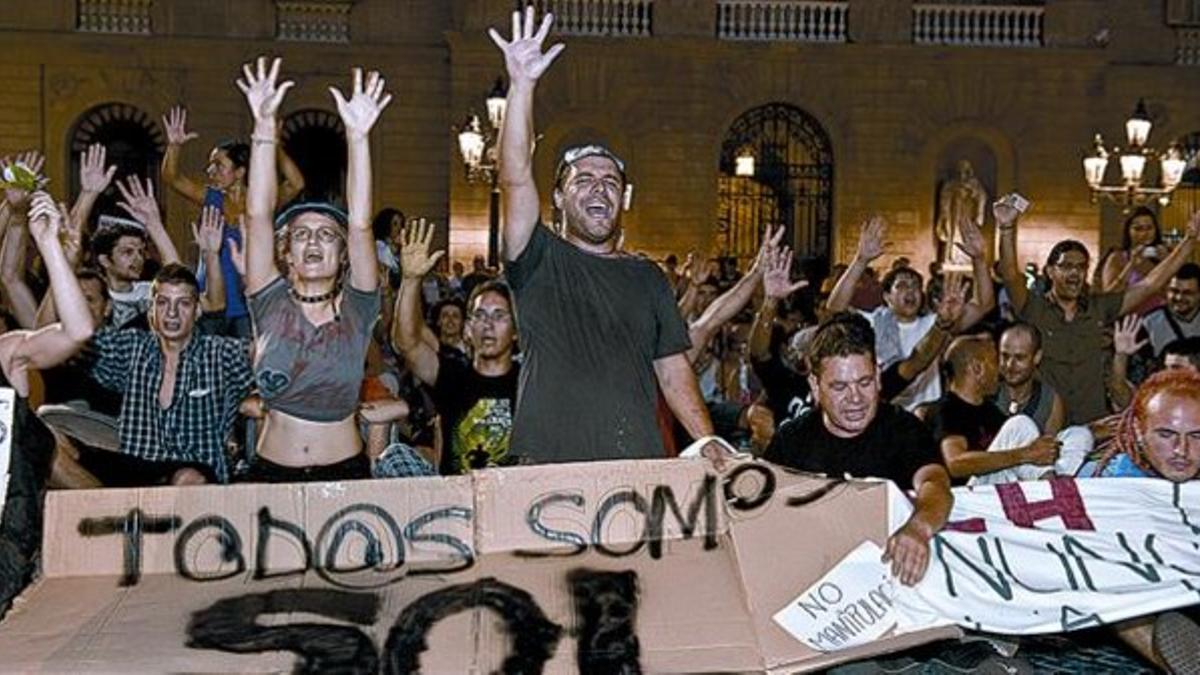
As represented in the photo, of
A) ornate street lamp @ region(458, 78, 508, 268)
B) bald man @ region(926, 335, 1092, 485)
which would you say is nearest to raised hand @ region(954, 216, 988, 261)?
bald man @ region(926, 335, 1092, 485)

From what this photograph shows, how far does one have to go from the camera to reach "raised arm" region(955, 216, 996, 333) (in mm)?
8297

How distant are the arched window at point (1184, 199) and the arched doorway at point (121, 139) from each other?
17.6m

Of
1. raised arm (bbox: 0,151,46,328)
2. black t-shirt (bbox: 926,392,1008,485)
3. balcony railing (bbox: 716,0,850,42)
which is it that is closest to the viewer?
black t-shirt (bbox: 926,392,1008,485)

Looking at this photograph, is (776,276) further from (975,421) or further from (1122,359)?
(1122,359)

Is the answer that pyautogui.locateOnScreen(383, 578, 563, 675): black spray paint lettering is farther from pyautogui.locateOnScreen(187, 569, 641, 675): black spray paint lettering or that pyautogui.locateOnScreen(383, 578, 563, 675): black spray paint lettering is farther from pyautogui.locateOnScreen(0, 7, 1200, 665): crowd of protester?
pyautogui.locateOnScreen(0, 7, 1200, 665): crowd of protester

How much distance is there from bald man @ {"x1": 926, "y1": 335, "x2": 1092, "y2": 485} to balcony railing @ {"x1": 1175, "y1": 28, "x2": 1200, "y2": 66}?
22388 millimetres

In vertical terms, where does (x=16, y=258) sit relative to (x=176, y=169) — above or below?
below

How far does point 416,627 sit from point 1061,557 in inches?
75.6

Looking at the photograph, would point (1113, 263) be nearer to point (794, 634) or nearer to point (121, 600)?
point (794, 634)

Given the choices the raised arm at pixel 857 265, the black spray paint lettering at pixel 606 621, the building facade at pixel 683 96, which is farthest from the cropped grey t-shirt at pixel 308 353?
the building facade at pixel 683 96

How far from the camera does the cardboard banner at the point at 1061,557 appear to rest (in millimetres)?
4309

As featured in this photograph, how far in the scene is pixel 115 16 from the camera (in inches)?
1024

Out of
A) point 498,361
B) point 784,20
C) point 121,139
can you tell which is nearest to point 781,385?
point 498,361

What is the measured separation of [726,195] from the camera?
26.3 meters
